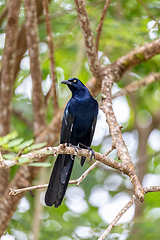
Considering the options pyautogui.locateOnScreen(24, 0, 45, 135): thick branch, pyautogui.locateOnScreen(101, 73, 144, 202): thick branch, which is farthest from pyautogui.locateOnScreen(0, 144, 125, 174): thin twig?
pyautogui.locateOnScreen(24, 0, 45, 135): thick branch

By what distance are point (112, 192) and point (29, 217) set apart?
75.9 inches

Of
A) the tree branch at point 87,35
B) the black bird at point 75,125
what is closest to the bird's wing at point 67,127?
the black bird at point 75,125

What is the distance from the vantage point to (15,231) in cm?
534

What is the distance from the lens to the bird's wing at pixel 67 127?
14.1ft

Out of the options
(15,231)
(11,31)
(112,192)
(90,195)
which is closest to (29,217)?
(15,231)

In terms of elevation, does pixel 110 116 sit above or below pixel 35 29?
below

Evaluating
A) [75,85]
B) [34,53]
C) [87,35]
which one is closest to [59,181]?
[75,85]

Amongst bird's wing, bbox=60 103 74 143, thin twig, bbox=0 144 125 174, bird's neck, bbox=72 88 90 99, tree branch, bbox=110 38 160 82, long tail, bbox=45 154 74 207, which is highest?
tree branch, bbox=110 38 160 82

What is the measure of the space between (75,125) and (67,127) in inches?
8.3

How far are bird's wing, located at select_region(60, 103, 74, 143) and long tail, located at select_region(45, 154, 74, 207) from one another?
23cm

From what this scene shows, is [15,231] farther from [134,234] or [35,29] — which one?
[35,29]

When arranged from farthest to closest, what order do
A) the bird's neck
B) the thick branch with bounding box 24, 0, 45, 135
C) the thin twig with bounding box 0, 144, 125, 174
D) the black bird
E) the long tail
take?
the thick branch with bounding box 24, 0, 45, 135 < the bird's neck < the black bird < the long tail < the thin twig with bounding box 0, 144, 125, 174

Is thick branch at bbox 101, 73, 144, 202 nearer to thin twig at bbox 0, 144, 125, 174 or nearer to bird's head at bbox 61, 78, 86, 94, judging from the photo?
thin twig at bbox 0, 144, 125, 174

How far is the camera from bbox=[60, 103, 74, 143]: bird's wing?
4.29 metres
